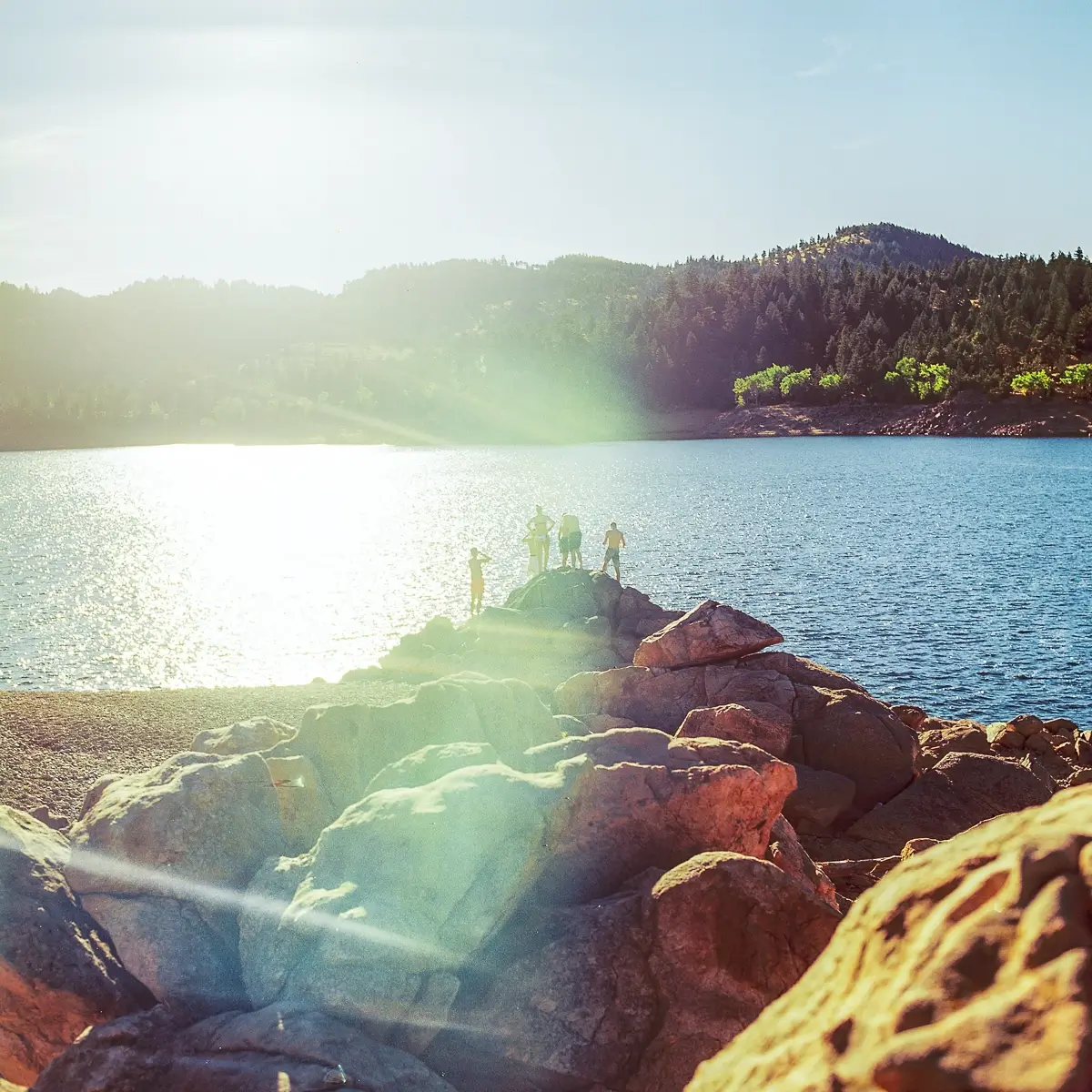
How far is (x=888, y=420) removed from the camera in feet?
499

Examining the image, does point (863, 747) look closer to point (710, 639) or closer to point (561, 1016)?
point (710, 639)

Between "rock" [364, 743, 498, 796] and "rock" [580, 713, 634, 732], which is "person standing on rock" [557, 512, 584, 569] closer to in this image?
"rock" [580, 713, 634, 732]

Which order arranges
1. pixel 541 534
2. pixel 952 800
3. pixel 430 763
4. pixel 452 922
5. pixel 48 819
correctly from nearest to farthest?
pixel 452 922, pixel 430 763, pixel 48 819, pixel 952 800, pixel 541 534

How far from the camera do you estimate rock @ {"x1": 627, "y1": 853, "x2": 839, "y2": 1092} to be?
7.21 meters

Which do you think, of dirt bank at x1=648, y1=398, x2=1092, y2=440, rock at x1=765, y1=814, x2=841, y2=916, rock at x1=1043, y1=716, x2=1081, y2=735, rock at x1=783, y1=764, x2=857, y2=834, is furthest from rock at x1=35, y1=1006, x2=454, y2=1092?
dirt bank at x1=648, y1=398, x2=1092, y2=440

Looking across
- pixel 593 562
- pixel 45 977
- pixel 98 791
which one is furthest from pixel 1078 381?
pixel 45 977

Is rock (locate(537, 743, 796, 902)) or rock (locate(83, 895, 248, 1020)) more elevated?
rock (locate(537, 743, 796, 902))

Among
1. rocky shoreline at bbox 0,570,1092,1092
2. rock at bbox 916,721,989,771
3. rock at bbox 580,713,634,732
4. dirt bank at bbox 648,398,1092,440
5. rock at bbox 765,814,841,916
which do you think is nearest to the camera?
rocky shoreline at bbox 0,570,1092,1092

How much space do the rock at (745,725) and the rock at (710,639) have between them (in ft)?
6.36

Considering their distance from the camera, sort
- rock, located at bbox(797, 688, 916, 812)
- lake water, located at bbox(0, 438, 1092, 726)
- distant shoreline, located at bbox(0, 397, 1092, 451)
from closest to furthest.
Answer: rock, located at bbox(797, 688, 916, 812), lake water, located at bbox(0, 438, 1092, 726), distant shoreline, located at bbox(0, 397, 1092, 451)

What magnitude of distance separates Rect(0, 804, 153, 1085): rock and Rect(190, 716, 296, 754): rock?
14.4 ft

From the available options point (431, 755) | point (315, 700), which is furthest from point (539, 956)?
point (315, 700)

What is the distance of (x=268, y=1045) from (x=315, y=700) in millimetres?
17963

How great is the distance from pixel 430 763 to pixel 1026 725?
1608 cm
